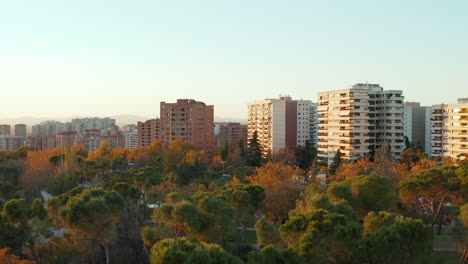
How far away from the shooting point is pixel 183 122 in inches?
2776

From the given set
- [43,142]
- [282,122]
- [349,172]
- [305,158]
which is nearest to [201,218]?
[349,172]

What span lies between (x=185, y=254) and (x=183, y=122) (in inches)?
2324

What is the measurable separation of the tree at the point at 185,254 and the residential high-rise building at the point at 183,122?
5747 centimetres

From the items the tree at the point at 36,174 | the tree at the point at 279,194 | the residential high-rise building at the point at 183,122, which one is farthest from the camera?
the residential high-rise building at the point at 183,122

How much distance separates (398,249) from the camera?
15.0 metres

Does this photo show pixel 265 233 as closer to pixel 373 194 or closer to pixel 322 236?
pixel 322 236

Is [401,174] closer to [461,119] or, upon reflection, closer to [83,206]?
[83,206]

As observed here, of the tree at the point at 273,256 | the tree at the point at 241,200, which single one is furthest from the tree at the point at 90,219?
the tree at the point at 273,256

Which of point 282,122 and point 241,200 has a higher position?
point 282,122

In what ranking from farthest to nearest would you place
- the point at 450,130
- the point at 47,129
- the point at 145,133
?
the point at 47,129, the point at 145,133, the point at 450,130

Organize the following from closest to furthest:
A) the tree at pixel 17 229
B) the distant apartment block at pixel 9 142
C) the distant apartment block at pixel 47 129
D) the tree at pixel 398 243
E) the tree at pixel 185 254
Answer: the tree at pixel 185 254 < the tree at pixel 398 243 < the tree at pixel 17 229 < the distant apartment block at pixel 9 142 < the distant apartment block at pixel 47 129

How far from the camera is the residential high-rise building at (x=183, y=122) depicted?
70312 mm

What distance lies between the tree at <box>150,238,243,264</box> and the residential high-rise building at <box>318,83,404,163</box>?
1725 inches

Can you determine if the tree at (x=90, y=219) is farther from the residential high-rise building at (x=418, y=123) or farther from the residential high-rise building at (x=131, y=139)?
the residential high-rise building at (x=131, y=139)
